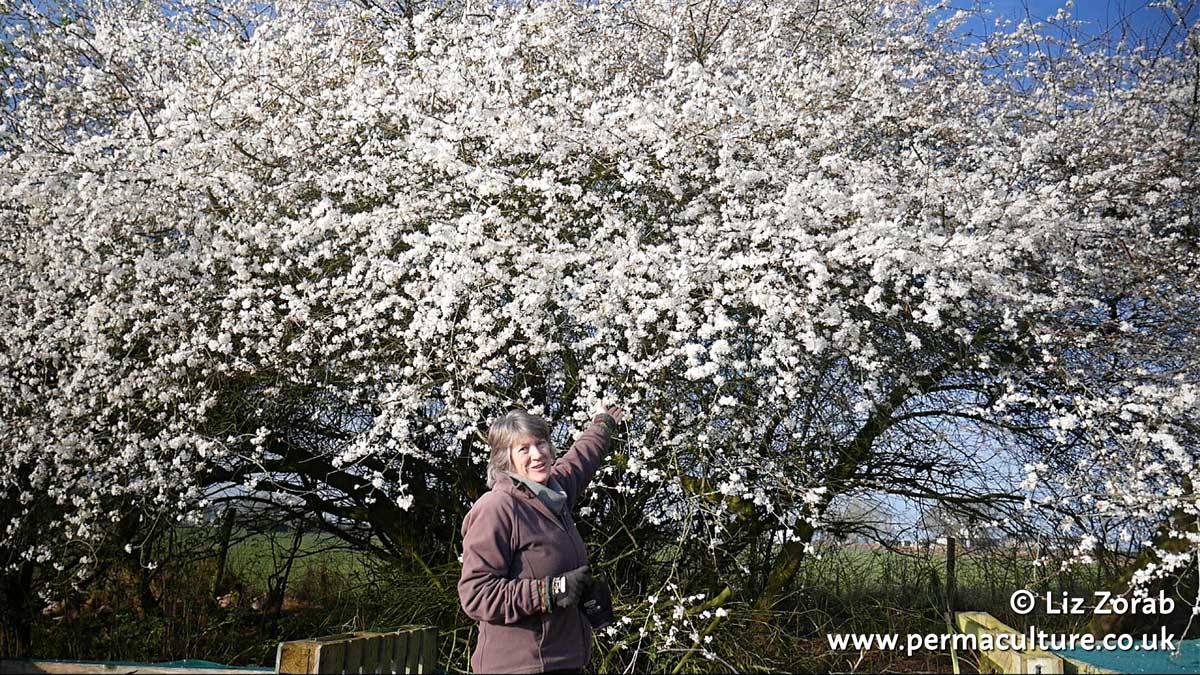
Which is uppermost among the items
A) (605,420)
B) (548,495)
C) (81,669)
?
(605,420)

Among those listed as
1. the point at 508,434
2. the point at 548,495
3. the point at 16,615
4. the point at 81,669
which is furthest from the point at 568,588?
the point at 16,615

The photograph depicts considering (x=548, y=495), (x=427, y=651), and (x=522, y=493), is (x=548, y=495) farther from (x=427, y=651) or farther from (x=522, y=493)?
(x=427, y=651)

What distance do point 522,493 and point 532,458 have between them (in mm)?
128

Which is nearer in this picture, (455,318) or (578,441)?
(578,441)

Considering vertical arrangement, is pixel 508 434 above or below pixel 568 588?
above

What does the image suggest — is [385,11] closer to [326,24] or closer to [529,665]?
[326,24]

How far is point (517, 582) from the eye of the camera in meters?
2.66

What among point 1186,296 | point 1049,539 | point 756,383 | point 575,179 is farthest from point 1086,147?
point 575,179

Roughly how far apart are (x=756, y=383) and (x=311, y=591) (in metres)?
3.52

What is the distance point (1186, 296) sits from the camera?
16.4 feet

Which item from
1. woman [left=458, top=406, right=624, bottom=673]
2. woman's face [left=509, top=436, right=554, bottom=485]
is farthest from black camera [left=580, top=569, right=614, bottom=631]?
woman's face [left=509, top=436, right=554, bottom=485]

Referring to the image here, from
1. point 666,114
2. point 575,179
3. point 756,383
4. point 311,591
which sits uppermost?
point 666,114

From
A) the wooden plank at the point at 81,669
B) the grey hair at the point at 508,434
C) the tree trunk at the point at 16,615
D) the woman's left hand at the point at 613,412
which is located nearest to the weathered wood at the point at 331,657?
the wooden plank at the point at 81,669

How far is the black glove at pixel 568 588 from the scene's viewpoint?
2641 mm
